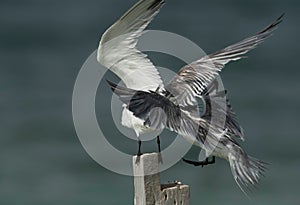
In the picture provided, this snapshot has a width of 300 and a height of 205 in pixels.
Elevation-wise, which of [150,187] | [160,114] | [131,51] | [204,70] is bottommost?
[150,187]

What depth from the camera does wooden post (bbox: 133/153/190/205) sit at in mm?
3141

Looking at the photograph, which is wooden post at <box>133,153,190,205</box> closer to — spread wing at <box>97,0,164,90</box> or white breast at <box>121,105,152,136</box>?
white breast at <box>121,105,152,136</box>

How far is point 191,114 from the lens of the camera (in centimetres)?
346

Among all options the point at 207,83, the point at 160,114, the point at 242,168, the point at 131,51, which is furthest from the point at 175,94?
the point at 131,51

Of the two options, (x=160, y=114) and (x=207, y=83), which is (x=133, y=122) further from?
(x=207, y=83)

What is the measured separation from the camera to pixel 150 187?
314 cm

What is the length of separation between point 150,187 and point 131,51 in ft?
3.67

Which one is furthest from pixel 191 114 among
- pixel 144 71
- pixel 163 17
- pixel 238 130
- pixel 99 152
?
pixel 163 17

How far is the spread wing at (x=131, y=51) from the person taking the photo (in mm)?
3988

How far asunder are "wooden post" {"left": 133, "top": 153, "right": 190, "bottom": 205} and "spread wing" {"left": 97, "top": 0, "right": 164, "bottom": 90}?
83cm

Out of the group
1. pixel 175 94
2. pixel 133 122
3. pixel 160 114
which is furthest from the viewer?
pixel 175 94

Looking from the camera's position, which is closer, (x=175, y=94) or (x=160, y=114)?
(x=160, y=114)

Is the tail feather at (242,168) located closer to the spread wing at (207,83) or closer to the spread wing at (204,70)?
the spread wing at (207,83)

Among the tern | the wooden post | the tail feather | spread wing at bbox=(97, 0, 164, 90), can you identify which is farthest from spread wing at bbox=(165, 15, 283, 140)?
the wooden post
